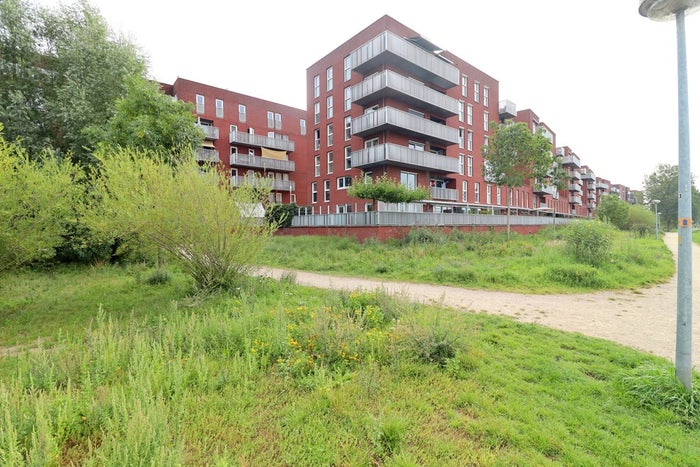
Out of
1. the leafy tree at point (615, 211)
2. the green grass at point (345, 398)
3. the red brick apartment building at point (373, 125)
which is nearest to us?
the green grass at point (345, 398)

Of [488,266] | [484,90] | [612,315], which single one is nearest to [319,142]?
[484,90]

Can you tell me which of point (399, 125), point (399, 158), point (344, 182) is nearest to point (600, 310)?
point (399, 158)

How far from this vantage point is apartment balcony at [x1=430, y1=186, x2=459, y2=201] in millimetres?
25734

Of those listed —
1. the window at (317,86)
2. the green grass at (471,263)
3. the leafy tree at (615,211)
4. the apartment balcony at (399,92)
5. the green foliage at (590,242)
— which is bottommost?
the green grass at (471,263)

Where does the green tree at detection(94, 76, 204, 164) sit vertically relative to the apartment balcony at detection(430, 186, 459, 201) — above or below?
above

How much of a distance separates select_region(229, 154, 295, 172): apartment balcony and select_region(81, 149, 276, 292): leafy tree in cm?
2607

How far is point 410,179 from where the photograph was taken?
2489 centimetres

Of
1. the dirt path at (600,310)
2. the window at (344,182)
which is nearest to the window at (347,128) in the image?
the window at (344,182)

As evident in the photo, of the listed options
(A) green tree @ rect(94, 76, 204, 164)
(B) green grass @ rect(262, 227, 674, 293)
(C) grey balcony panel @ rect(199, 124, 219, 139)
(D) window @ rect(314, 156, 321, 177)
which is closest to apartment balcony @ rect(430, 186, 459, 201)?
(B) green grass @ rect(262, 227, 674, 293)

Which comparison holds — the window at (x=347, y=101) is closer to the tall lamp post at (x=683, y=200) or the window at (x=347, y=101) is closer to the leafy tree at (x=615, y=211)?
the tall lamp post at (x=683, y=200)

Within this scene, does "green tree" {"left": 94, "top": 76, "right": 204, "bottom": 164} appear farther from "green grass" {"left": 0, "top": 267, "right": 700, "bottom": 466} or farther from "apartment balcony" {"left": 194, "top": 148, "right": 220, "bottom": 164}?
"green grass" {"left": 0, "top": 267, "right": 700, "bottom": 466}

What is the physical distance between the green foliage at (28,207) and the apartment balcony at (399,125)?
18.1 m

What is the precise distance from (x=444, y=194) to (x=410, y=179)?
376cm

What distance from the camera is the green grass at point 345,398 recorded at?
8.31 ft
